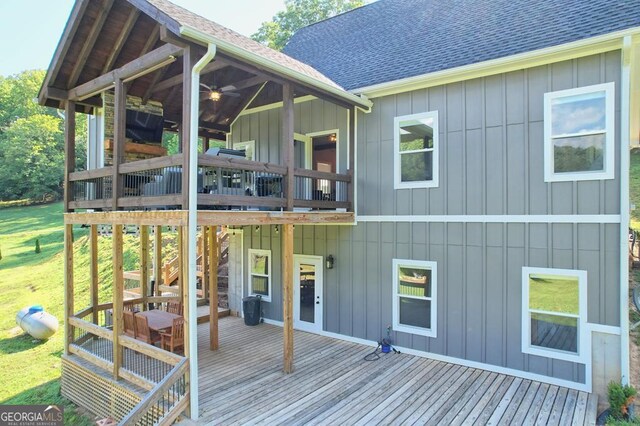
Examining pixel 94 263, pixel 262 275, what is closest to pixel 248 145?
pixel 262 275

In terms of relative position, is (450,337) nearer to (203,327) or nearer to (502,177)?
(502,177)

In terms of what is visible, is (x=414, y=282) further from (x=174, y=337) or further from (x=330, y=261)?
(x=174, y=337)

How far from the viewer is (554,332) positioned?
20.4 feet

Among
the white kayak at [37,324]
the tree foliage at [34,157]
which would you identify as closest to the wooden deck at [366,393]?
the white kayak at [37,324]

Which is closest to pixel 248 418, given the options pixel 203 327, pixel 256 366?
pixel 256 366

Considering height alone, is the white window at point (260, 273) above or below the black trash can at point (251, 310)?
above

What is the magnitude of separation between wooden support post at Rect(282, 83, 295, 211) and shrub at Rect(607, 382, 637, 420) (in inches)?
226

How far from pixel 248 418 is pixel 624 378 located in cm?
584

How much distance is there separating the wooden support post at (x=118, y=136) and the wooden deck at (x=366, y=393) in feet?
12.2

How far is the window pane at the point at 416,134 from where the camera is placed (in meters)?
7.55

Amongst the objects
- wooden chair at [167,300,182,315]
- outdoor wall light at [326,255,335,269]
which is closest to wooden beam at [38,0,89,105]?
wooden chair at [167,300,182,315]

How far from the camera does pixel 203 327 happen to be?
379 inches

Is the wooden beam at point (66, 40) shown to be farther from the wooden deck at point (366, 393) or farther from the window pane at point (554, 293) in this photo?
the window pane at point (554, 293)

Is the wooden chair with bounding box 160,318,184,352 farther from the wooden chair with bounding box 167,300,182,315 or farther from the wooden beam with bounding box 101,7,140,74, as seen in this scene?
the wooden beam with bounding box 101,7,140,74
